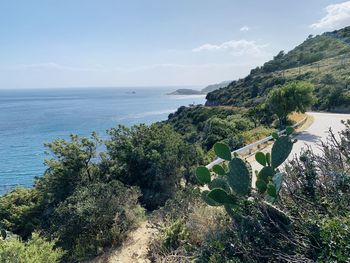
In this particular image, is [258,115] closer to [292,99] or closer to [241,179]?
[292,99]

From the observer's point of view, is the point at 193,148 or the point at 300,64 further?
the point at 300,64

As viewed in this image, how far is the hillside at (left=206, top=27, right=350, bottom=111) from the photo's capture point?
3138 cm

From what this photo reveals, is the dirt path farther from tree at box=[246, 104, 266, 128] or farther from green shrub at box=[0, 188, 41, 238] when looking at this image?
tree at box=[246, 104, 266, 128]

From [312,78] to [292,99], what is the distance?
32904mm

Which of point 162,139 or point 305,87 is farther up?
point 305,87

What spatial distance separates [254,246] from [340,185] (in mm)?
1326

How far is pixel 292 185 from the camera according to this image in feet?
14.7

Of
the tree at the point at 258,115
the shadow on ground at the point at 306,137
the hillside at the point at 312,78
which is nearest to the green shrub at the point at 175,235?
the shadow on ground at the point at 306,137

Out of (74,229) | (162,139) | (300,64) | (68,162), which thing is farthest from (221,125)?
(300,64)

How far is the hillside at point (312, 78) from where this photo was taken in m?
31.4

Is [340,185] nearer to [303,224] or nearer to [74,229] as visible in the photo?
[303,224]

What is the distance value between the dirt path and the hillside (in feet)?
89.0

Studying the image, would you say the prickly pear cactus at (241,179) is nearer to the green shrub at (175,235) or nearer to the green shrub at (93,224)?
the green shrub at (175,235)

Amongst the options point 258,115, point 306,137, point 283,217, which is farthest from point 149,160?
point 258,115
